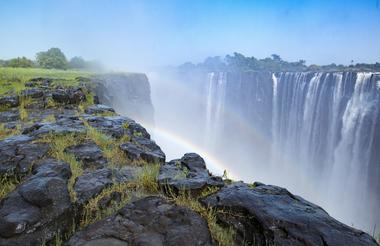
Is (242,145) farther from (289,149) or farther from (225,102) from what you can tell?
(289,149)

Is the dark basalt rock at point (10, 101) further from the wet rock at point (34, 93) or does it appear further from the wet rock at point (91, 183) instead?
the wet rock at point (91, 183)

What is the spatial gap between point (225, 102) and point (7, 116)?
2249 inches

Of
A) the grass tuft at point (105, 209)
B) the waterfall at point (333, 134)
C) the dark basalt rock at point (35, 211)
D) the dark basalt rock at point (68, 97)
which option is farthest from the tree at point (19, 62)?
the grass tuft at point (105, 209)

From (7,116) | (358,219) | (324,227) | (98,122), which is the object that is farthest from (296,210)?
(358,219)

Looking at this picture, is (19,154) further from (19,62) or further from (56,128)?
(19,62)

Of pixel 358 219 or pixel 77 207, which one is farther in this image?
pixel 358 219

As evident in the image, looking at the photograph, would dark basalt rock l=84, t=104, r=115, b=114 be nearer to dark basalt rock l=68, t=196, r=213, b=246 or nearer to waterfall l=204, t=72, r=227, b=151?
dark basalt rock l=68, t=196, r=213, b=246

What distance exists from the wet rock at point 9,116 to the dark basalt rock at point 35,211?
5.99m

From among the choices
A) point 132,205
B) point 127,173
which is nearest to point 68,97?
point 127,173

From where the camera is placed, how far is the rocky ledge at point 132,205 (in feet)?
11.0

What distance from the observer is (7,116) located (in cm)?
980

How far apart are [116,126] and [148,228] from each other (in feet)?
18.6

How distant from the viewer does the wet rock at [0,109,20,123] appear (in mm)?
9454

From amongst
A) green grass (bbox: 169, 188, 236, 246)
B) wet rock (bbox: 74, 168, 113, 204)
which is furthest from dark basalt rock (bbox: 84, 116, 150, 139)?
green grass (bbox: 169, 188, 236, 246)
